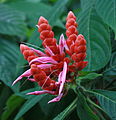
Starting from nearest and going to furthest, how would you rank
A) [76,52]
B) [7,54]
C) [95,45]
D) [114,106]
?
[76,52] → [114,106] → [95,45] → [7,54]

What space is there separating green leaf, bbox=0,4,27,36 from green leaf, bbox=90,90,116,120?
0.82 meters

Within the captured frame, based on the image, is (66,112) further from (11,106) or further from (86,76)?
(11,106)

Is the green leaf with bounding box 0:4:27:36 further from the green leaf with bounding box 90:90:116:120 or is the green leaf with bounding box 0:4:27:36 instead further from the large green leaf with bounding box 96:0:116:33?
the green leaf with bounding box 90:90:116:120

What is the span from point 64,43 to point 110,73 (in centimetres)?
29

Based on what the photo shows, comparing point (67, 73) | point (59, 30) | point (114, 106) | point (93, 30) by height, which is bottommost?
point (114, 106)

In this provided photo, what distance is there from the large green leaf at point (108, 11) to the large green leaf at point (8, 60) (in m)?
0.53

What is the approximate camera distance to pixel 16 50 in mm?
1878

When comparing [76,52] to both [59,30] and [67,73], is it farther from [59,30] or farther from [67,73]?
[59,30]

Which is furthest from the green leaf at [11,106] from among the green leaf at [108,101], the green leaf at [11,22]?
the green leaf at [108,101]

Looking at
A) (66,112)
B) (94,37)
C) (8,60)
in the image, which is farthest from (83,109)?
(8,60)

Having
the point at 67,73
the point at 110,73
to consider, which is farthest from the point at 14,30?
the point at 67,73

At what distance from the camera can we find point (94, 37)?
1277mm

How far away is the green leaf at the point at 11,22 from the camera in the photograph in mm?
1896

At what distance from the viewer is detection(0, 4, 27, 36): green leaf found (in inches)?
74.7
